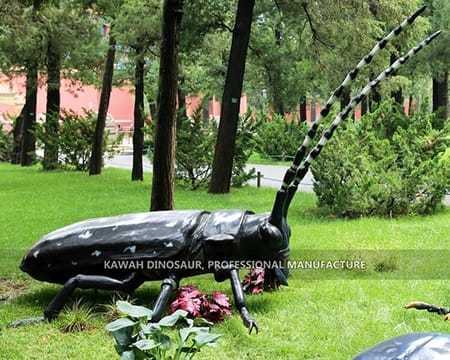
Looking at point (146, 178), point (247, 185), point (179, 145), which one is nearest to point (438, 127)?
point (247, 185)

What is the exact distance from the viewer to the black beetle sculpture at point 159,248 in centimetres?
476

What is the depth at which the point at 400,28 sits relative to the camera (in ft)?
11.3

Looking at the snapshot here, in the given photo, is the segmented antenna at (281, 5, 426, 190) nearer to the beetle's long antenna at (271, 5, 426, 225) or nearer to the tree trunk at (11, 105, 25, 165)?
the beetle's long antenna at (271, 5, 426, 225)

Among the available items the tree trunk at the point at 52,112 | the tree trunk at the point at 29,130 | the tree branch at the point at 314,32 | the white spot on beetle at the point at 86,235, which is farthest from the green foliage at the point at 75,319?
the tree trunk at the point at 29,130

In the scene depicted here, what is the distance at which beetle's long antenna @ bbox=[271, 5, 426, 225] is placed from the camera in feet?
11.4

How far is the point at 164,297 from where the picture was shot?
15.1 ft

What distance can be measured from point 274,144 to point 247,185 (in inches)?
536

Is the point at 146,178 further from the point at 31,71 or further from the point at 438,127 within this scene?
the point at 438,127

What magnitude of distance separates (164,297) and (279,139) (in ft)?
85.0

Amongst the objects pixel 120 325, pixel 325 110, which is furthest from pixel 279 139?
pixel 120 325

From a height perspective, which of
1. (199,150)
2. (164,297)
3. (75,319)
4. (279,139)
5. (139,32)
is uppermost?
(139,32)

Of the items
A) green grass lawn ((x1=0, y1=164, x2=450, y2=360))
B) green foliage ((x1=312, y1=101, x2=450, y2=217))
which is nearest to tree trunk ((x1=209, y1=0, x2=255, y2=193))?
green foliage ((x1=312, y1=101, x2=450, y2=217))

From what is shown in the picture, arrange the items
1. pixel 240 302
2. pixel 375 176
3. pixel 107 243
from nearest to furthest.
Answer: pixel 240 302
pixel 107 243
pixel 375 176

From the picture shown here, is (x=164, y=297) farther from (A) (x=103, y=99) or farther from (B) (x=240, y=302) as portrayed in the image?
(A) (x=103, y=99)
